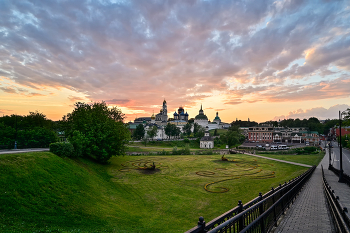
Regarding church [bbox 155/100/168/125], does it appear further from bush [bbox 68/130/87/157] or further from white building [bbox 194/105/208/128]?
bush [bbox 68/130/87/157]

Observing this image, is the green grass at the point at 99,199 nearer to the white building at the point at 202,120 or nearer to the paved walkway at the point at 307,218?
the paved walkway at the point at 307,218

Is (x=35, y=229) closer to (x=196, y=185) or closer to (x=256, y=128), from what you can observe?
(x=196, y=185)

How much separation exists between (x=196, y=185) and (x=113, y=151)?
53.2 ft

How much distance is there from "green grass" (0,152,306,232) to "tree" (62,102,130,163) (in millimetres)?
6832

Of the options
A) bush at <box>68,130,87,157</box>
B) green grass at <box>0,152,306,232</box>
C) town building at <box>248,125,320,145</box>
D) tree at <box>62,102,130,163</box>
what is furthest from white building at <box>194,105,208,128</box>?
green grass at <box>0,152,306,232</box>

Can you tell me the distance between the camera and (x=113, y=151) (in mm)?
33156

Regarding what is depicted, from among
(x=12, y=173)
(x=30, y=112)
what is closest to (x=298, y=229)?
(x=12, y=173)

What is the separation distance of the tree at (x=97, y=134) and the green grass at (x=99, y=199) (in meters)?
6.83

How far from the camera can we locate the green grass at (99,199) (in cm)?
1177

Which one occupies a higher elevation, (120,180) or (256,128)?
(256,128)

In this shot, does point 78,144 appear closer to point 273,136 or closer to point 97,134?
point 97,134

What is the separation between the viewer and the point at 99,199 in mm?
17469

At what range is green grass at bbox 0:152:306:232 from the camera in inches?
463

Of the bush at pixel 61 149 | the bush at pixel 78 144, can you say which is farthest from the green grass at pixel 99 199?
the bush at pixel 78 144
